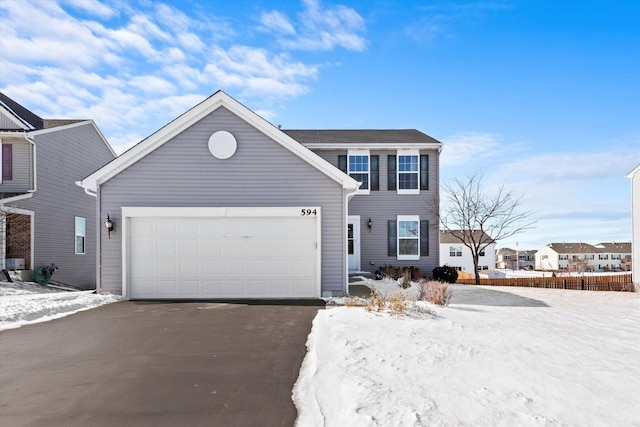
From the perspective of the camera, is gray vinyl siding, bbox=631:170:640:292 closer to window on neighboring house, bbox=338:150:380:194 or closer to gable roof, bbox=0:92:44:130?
window on neighboring house, bbox=338:150:380:194

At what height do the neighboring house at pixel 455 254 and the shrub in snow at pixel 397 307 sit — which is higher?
the shrub in snow at pixel 397 307

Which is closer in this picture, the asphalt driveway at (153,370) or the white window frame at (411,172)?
the asphalt driveway at (153,370)

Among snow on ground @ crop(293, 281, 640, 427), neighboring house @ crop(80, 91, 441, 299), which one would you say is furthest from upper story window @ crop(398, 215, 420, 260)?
snow on ground @ crop(293, 281, 640, 427)

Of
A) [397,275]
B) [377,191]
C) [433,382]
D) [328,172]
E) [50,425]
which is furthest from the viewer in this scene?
[377,191]

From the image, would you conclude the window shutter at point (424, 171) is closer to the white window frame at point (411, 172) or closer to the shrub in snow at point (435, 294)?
the white window frame at point (411, 172)

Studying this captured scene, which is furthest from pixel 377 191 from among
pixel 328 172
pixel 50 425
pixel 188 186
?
pixel 50 425

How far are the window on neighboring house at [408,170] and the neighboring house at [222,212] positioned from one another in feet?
22.9

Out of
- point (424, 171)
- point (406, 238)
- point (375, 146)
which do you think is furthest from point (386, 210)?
point (375, 146)

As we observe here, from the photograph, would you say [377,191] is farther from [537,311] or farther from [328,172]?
[537,311]

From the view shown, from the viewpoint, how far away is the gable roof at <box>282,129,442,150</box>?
17.8 meters

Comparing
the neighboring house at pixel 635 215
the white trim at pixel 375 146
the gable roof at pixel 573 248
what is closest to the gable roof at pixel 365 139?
the white trim at pixel 375 146

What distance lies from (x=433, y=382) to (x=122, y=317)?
6.83m

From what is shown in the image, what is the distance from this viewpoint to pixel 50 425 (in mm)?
3736

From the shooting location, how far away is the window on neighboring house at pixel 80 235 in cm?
1955
